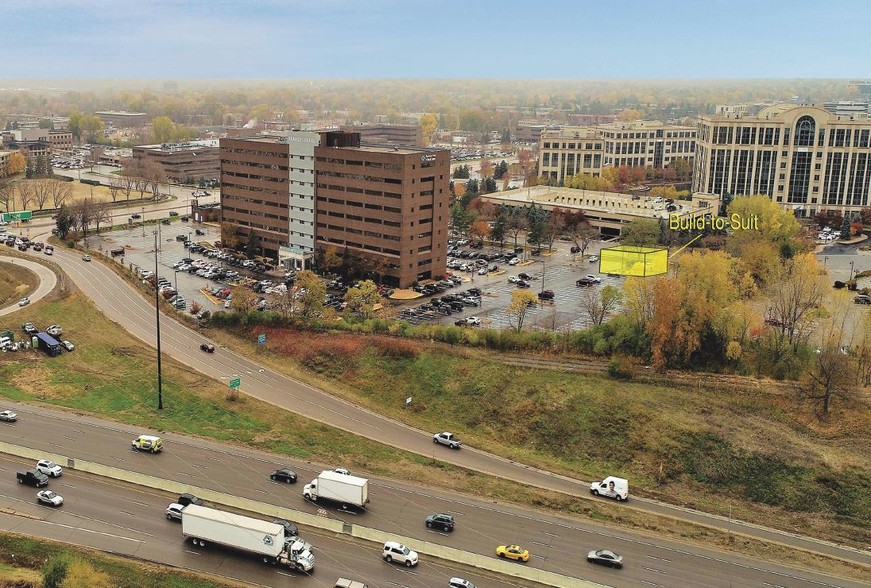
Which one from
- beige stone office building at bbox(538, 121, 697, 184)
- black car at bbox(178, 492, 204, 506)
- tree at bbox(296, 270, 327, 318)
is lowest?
black car at bbox(178, 492, 204, 506)

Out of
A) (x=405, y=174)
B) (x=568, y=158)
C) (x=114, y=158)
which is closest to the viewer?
(x=405, y=174)

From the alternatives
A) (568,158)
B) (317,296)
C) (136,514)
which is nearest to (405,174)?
(317,296)

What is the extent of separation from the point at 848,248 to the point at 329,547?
63834mm

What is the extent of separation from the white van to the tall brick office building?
30767mm

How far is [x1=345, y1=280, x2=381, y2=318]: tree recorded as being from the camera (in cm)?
4875

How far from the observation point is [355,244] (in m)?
61.8

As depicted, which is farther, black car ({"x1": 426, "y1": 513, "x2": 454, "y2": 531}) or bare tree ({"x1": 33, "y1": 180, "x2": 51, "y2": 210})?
bare tree ({"x1": 33, "y1": 180, "x2": 51, "y2": 210})

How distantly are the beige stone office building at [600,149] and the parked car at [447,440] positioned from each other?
75.7 metres

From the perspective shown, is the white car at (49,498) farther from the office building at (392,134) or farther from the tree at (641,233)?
the office building at (392,134)

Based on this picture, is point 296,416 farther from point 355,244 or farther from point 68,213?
point 68,213

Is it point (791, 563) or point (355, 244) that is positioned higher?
point (355, 244)

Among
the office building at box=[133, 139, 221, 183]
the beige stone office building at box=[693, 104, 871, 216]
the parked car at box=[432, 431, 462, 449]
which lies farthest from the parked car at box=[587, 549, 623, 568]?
the office building at box=[133, 139, 221, 183]

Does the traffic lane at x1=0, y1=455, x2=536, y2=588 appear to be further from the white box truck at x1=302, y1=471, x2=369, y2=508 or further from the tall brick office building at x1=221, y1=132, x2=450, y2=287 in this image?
the tall brick office building at x1=221, y1=132, x2=450, y2=287

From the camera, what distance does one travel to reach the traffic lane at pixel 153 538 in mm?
23344
